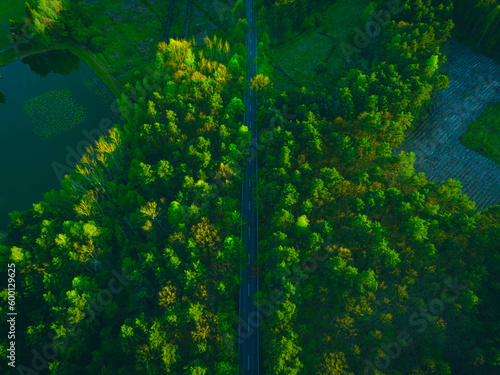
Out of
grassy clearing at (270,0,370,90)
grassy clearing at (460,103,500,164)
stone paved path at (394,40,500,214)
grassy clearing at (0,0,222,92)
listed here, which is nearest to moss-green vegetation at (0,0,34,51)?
grassy clearing at (0,0,222,92)

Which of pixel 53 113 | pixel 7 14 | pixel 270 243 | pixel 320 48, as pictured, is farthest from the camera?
pixel 7 14

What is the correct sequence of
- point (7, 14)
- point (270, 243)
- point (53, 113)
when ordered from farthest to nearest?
Answer: 1. point (7, 14)
2. point (53, 113)
3. point (270, 243)

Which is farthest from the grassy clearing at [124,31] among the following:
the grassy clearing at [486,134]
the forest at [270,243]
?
the grassy clearing at [486,134]

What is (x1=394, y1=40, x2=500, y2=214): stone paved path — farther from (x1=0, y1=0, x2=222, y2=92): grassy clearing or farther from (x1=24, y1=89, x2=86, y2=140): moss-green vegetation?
(x1=24, y1=89, x2=86, y2=140): moss-green vegetation

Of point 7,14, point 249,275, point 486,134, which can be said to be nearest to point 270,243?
point 249,275

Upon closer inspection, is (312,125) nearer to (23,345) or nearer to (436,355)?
(436,355)

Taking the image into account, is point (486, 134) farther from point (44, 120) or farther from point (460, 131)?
point (44, 120)

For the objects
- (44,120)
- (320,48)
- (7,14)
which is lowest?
(44,120)
